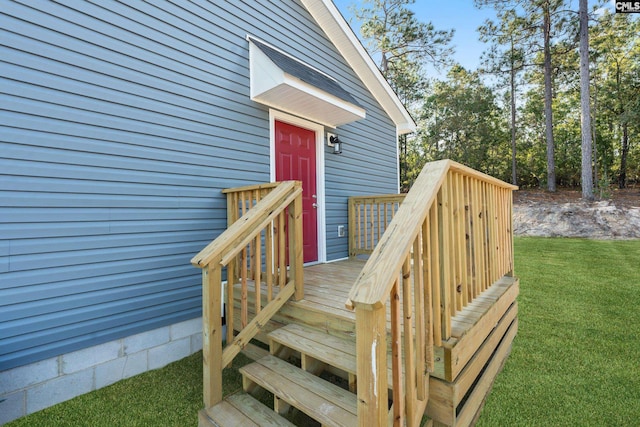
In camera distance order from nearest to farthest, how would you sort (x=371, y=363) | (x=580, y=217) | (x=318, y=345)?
(x=371, y=363) < (x=318, y=345) < (x=580, y=217)

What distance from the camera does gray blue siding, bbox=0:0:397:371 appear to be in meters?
2.16

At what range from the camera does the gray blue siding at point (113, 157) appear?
216cm

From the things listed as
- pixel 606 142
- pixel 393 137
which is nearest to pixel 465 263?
pixel 393 137

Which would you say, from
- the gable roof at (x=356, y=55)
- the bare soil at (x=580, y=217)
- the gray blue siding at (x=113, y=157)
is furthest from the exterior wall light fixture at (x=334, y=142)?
the bare soil at (x=580, y=217)

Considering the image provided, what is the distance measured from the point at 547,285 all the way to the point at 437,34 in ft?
40.7

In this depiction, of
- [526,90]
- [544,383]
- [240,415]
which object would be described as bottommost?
[544,383]

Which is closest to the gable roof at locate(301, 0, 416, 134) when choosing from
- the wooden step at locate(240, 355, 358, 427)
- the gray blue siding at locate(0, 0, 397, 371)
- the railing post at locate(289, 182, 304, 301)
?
the gray blue siding at locate(0, 0, 397, 371)

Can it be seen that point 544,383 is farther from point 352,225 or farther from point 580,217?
point 580,217

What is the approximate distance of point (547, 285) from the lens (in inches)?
191

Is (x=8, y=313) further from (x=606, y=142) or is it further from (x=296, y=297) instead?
(x=606, y=142)

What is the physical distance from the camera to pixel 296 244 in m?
2.49

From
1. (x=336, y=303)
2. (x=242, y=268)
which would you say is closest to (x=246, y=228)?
(x=242, y=268)

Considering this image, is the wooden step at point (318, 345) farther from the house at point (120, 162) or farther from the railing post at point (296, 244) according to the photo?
the house at point (120, 162)

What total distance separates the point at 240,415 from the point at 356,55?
5.27 metres
